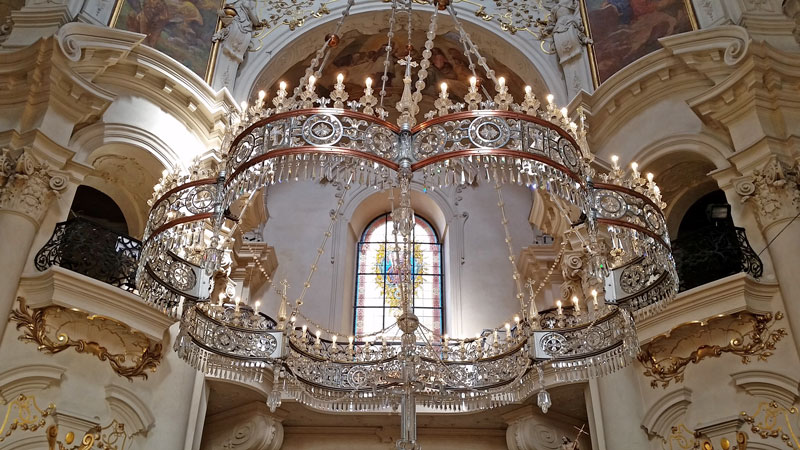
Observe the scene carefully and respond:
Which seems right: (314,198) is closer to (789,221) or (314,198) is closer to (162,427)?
(162,427)

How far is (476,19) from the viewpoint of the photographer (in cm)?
1138

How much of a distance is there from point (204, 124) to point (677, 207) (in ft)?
20.4

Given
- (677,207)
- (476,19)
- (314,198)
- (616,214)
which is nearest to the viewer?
(616,214)

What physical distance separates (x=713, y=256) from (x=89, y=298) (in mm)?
6310

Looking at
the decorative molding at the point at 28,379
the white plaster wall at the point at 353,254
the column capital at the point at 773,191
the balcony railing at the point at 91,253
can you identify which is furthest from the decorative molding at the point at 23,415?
the column capital at the point at 773,191

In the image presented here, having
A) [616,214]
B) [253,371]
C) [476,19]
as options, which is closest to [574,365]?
[616,214]

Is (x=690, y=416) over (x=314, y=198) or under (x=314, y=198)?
under

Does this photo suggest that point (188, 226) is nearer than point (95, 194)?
Yes

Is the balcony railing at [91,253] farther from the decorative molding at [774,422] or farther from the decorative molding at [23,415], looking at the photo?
the decorative molding at [774,422]

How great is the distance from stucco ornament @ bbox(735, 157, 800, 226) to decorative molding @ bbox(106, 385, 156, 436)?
652 cm

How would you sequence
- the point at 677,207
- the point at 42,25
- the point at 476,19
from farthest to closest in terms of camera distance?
the point at 476,19
the point at 677,207
the point at 42,25

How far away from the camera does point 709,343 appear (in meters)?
7.36

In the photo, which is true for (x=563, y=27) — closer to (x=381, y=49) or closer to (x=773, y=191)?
(x=381, y=49)

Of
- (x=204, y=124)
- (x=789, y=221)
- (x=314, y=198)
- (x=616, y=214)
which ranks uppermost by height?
(x=314, y=198)
